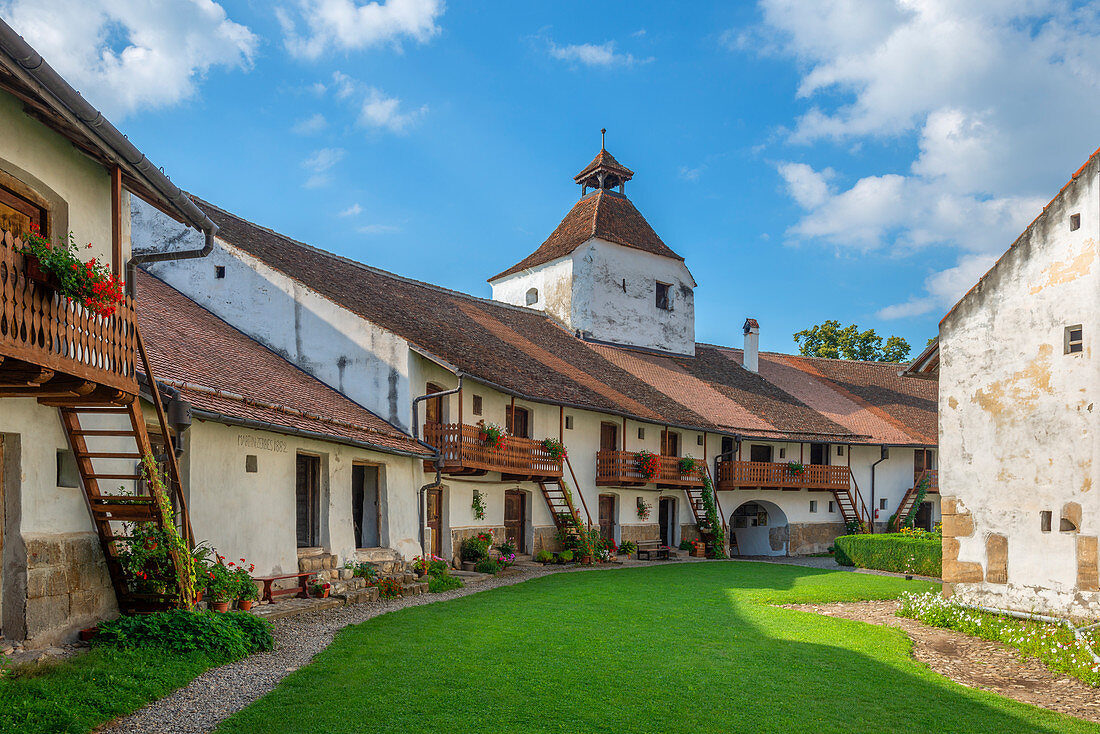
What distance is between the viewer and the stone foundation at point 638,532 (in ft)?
88.8

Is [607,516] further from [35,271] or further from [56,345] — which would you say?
[35,271]

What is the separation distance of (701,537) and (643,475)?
5.29 metres

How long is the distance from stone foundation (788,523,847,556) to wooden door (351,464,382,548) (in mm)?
20101

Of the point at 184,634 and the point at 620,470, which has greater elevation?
the point at 620,470

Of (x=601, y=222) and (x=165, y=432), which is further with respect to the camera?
(x=601, y=222)

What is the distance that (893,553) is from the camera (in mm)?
24547

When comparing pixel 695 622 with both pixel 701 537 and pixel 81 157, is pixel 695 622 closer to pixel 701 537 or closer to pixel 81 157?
pixel 81 157

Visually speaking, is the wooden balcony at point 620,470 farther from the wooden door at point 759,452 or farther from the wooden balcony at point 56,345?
the wooden balcony at point 56,345

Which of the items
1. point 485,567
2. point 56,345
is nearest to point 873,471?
point 485,567

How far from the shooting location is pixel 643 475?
85.3ft

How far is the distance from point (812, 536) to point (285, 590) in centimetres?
2499

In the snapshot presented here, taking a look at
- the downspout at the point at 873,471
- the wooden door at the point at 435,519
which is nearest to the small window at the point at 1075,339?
the wooden door at the point at 435,519

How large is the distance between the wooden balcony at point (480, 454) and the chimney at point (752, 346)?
62.5 ft

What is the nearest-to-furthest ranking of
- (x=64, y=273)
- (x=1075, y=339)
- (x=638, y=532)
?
(x=64, y=273)
(x=1075, y=339)
(x=638, y=532)
